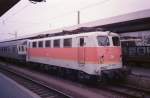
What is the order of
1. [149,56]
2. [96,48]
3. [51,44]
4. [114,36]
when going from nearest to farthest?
[96,48] < [114,36] < [51,44] < [149,56]

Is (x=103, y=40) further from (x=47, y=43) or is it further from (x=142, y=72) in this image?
(x=47, y=43)

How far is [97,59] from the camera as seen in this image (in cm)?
1323

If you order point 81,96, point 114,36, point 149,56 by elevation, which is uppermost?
point 114,36

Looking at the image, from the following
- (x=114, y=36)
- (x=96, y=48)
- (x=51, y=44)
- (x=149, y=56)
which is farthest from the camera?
(x=149, y=56)

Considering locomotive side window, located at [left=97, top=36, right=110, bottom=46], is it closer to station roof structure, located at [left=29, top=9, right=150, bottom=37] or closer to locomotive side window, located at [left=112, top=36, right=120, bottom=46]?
locomotive side window, located at [left=112, top=36, right=120, bottom=46]

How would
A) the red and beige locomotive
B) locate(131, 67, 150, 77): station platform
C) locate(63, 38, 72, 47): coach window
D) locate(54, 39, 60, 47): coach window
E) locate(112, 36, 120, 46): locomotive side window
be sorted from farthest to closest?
locate(54, 39, 60, 47): coach window, locate(131, 67, 150, 77): station platform, locate(63, 38, 72, 47): coach window, locate(112, 36, 120, 46): locomotive side window, the red and beige locomotive

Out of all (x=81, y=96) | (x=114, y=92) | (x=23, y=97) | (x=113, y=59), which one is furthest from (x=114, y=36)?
(x=23, y=97)

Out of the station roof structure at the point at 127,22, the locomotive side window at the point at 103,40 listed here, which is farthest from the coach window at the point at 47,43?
→ the locomotive side window at the point at 103,40

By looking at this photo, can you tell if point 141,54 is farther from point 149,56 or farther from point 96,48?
point 96,48

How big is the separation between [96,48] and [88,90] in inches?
89.1

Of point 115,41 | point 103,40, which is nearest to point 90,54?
point 103,40

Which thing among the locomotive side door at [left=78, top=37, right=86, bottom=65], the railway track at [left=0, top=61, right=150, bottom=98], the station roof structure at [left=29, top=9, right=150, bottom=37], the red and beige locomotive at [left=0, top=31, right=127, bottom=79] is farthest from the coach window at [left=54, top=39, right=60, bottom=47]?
the railway track at [left=0, top=61, right=150, bottom=98]

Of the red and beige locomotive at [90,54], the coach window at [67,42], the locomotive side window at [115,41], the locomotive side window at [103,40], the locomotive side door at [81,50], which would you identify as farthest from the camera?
the coach window at [67,42]

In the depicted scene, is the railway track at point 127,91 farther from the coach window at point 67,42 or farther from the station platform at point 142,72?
the coach window at point 67,42
